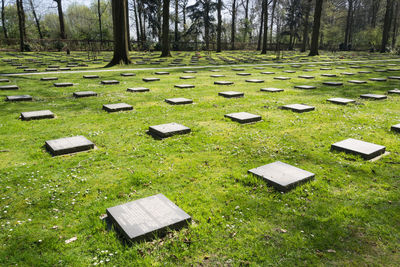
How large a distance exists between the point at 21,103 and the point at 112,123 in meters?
3.21

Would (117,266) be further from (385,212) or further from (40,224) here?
(385,212)

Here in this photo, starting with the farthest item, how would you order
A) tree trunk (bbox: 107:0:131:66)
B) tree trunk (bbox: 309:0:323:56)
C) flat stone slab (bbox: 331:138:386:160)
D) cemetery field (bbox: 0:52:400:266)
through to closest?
tree trunk (bbox: 309:0:323:56), tree trunk (bbox: 107:0:131:66), flat stone slab (bbox: 331:138:386:160), cemetery field (bbox: 0:52:400:266)

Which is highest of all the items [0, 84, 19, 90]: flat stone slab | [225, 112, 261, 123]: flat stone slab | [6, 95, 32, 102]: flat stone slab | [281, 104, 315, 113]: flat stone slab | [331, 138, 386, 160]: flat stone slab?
[0, 84, 19, 90]: flat stone slab

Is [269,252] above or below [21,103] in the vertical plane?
below

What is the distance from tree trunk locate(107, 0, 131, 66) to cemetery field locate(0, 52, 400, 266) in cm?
1021

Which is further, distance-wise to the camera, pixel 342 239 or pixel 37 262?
pixel 342 239

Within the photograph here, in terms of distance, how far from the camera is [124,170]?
3461mm

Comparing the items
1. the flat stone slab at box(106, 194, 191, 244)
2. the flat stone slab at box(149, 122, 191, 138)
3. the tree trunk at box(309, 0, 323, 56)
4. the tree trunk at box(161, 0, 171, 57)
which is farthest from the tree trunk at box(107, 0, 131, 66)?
the tree trunk at box(309, 0, 323, 56)

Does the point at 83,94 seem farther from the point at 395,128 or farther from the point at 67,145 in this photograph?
the point at 395,128

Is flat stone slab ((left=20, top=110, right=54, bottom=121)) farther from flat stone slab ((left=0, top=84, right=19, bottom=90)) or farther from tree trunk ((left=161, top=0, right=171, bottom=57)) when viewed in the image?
tree trunk ((left=161, top=0, right=171, bottom=57))

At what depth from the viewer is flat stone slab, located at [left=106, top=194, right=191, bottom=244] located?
2191mm

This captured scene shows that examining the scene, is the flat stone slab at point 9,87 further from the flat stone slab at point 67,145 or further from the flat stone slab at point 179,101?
the flat stone slab at point 67,145

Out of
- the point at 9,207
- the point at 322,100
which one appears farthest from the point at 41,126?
the point at 322,100

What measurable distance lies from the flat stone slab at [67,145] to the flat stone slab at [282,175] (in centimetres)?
243
